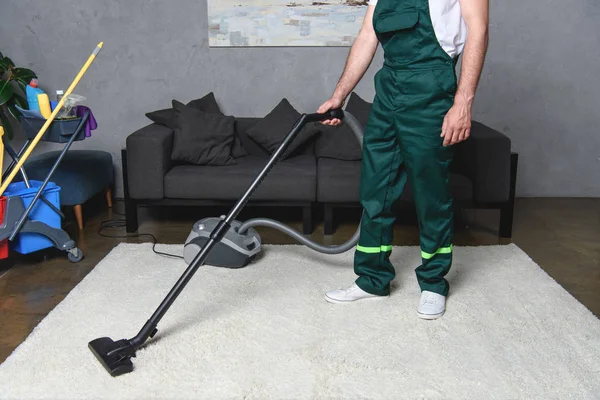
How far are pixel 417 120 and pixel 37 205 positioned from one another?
1728 millimetres

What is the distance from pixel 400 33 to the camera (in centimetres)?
226

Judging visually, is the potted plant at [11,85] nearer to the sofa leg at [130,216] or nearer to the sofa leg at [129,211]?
the sofa leg at [129,211]

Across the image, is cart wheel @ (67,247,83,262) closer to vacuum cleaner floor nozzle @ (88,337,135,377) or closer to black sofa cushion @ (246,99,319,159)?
vacuum cleaner floor nozzle @ (88,337,135,377)

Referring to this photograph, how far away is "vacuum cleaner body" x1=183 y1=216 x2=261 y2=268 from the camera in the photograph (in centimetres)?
290

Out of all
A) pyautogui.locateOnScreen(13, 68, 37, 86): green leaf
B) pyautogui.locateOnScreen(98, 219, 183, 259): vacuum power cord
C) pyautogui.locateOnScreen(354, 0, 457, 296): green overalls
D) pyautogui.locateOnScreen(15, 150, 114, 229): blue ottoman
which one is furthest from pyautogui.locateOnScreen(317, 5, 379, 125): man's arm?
pyautogui.locateOnScreen(13, 68, 37, 86): green leaf

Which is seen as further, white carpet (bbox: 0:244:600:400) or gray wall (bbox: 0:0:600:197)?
gray wall (bbox: 0:0:600:197)

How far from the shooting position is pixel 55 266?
2996mm

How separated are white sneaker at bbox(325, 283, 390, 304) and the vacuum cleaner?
0.16m

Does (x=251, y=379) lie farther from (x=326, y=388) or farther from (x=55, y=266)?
(x=55, y=266)

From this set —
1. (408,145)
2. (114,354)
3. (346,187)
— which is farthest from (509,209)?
(114,354)

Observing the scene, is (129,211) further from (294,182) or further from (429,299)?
(429,299)

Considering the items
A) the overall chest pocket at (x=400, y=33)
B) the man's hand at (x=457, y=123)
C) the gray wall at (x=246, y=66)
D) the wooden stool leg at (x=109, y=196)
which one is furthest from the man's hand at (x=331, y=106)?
the wooden stool leg at (x=109, y=196)

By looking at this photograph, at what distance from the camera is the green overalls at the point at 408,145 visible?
225 centimetres

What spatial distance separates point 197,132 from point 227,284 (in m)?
1.15
